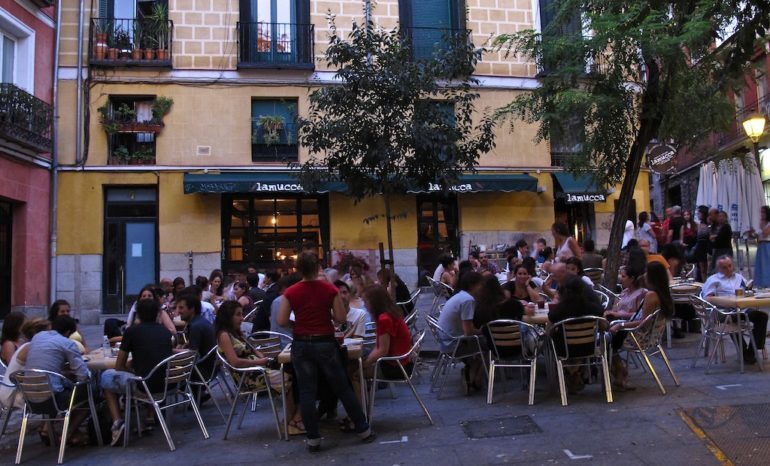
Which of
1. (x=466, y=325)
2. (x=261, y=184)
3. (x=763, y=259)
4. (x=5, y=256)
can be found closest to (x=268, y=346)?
(x=466, y=325)

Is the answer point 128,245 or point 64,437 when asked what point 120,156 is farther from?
point 64,437

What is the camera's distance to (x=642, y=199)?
60.8ft

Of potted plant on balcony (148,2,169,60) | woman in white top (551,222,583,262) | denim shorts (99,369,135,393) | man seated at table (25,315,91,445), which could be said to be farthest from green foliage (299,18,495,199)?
potted plant on balcony (148,2,169,60)

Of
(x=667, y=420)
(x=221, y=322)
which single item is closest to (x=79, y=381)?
(x=221, y=322)

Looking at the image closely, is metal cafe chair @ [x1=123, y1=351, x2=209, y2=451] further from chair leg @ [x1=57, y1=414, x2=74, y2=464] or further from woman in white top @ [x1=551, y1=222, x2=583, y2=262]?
woman in white top @ [x1=551, y1=222, x2=583, y2=262]

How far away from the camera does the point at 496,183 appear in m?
16.2

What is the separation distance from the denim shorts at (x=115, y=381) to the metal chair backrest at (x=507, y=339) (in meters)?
3.31

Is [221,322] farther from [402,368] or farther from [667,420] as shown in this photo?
[667,420]

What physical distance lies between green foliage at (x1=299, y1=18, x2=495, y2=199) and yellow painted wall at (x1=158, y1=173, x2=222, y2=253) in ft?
24.7

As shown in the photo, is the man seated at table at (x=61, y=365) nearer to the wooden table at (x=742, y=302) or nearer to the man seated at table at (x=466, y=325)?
the man seated at table at (x=466, y=325)

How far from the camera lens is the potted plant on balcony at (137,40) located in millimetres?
16000

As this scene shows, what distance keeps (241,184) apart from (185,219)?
1.83 m

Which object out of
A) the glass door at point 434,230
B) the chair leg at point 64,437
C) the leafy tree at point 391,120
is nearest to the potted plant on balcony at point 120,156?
the glass door at point 434,230

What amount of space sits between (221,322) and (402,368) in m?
1.75
